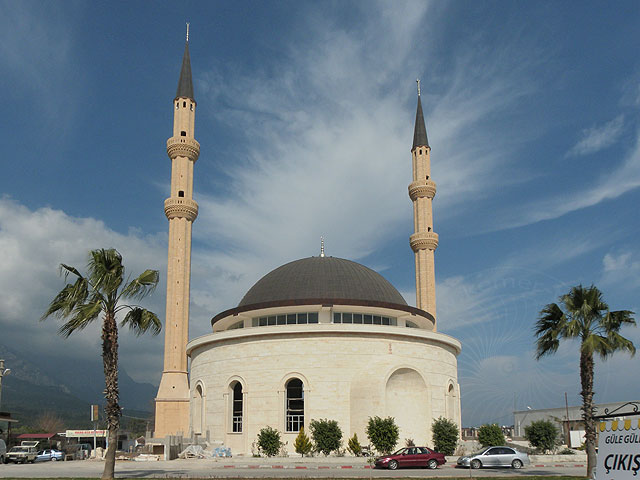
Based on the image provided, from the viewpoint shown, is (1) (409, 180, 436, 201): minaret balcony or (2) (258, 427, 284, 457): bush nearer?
(2) (258, 427, 284, 457): bush

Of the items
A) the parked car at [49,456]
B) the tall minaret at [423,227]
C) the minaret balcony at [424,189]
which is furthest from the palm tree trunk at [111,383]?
the minaret balcony at [424,189]

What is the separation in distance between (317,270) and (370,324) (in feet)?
23.3

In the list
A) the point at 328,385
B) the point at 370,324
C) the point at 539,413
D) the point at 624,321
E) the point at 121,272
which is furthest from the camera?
the point at 539,413

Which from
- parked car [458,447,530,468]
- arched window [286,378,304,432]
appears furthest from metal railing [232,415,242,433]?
parked car [458,447,530,468]

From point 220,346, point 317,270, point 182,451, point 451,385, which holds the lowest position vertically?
point 182,451

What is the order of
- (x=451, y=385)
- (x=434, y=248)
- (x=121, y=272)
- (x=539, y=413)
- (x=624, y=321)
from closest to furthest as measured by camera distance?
(x=121, y=272), (x=624, y=321), (x=451, y=385), (x=434, y=248), (x=539, y=413)

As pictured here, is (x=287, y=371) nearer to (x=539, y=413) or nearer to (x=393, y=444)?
(x=393, y=444)

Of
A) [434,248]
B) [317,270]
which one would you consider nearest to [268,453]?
[317,270]

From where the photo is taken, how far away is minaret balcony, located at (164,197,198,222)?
169 ft

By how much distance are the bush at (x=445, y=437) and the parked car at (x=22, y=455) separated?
87.5 feet

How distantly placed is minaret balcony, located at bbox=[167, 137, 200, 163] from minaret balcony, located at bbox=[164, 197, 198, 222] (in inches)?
165

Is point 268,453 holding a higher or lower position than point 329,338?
lower

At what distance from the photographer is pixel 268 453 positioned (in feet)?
117

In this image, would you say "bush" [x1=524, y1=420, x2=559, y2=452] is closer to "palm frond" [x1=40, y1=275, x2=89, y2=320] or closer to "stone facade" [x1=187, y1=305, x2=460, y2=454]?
"stone facade" [x1=187, y1=305, x2=460, y2=454]
